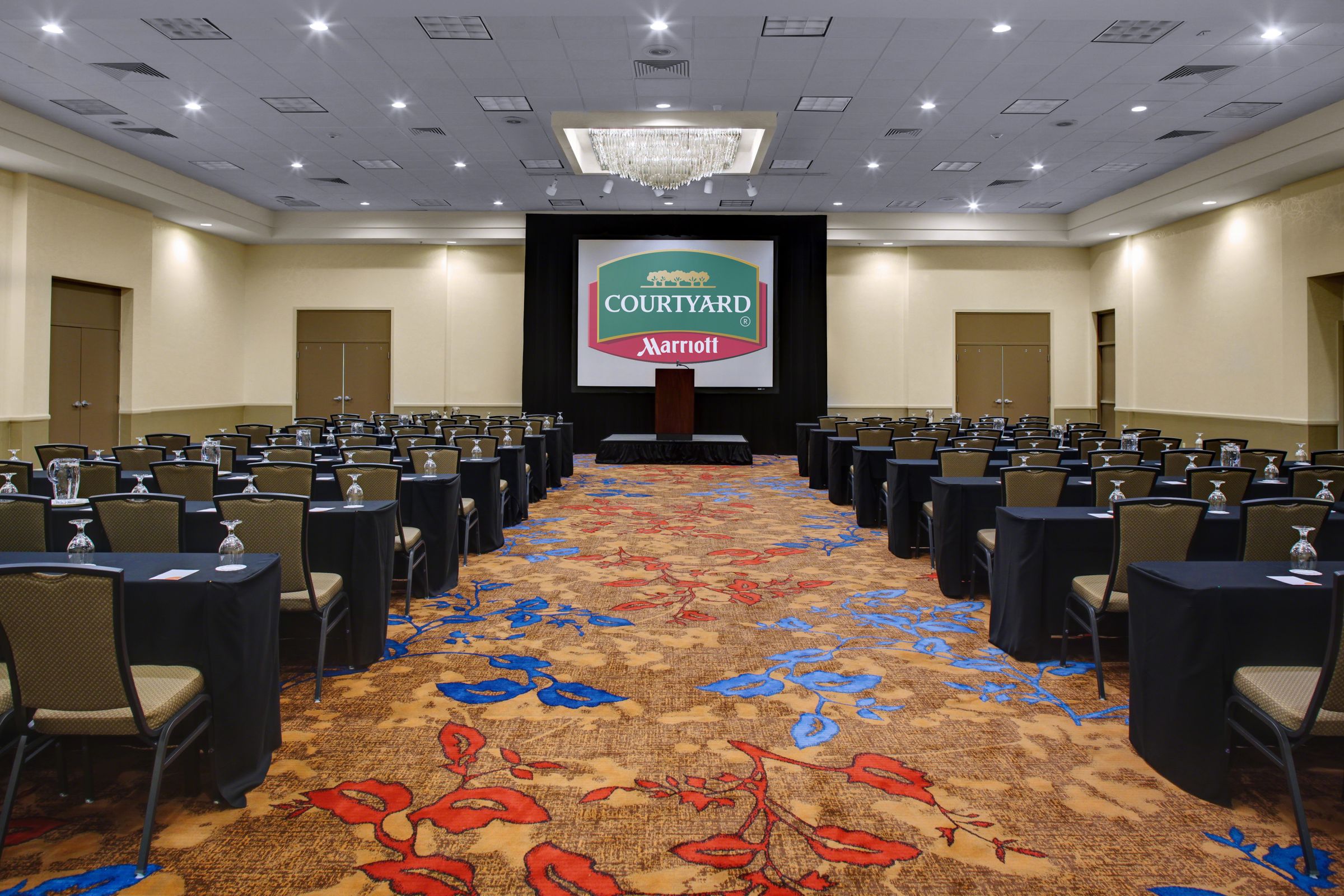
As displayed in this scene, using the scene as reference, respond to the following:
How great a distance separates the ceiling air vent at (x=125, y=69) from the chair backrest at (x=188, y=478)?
5.36 meters

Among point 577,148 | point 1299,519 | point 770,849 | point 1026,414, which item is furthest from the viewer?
point 1026,414

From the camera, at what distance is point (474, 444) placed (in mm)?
7676

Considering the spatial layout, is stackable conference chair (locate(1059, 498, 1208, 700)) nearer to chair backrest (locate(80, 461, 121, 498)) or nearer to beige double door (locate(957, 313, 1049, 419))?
chair backrest (locate(80, 461, 121, 498))

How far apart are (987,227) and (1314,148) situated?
641 centimetres

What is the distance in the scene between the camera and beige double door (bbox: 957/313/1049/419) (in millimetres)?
16609

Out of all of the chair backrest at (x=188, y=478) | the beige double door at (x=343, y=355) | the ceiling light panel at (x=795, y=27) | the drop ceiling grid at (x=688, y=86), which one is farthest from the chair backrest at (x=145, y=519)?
the beige double door at (x=343, y=355)

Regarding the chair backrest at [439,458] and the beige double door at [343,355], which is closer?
the chair backrest at [439,458]

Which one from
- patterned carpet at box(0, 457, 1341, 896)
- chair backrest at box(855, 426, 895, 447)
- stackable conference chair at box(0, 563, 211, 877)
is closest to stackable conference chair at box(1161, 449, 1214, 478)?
chair backrest at box(855, 426, 895, 447)

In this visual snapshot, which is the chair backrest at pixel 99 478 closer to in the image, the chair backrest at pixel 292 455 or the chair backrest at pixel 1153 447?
the chair backrest at pixel 292 455

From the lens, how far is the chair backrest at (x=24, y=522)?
354 cm

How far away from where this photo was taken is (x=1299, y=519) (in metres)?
3.70

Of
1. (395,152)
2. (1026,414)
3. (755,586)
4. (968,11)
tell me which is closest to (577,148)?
(395,152)

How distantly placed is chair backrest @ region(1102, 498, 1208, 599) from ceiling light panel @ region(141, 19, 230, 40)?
8133 millimetres

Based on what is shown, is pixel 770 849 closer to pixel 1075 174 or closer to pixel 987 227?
pixel 1075 174
